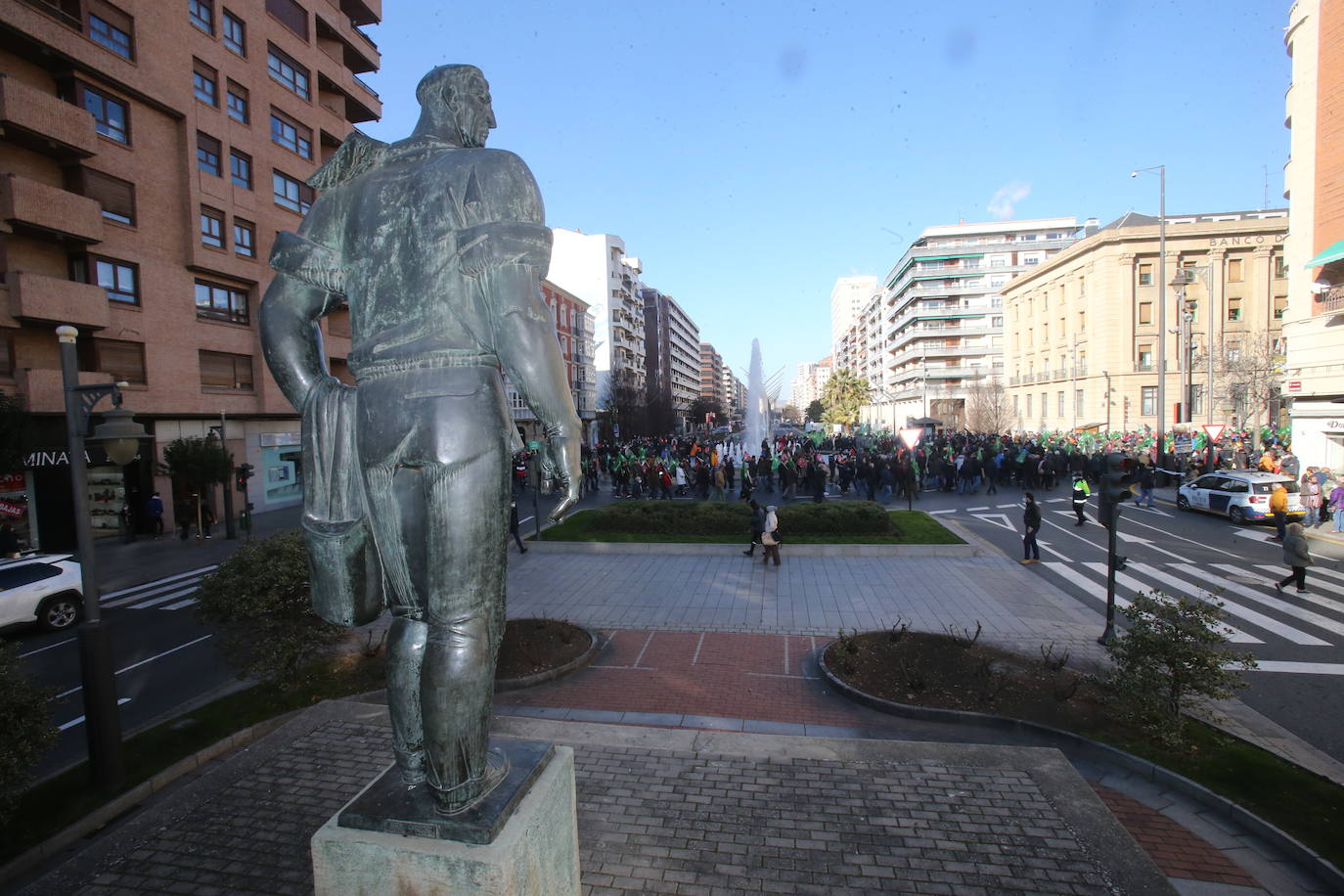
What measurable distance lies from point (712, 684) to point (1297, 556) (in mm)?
11339

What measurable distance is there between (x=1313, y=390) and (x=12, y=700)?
32955 millimetres

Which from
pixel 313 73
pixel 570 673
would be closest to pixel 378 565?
pixel 570 673

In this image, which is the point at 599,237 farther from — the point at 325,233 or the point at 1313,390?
the point at 325,233

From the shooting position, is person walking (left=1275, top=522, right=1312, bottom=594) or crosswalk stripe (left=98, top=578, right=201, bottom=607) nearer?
person walking (left=1275, top=522, right=1312, bottom=594)

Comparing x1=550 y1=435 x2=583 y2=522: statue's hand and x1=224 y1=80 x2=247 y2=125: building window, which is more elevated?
x1=224 y1=80 x2=247 y2=125: building window

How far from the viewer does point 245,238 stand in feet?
82.3

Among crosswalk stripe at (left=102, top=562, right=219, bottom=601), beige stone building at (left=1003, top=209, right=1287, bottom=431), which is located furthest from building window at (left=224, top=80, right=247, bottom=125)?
beige stone building at (left=1003, top=209, right=1287, bottom=431)

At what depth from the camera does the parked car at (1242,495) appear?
19.0 meters

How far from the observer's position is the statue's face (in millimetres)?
3184

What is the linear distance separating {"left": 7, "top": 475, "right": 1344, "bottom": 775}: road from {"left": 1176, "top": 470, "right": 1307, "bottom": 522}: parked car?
17.0 inches

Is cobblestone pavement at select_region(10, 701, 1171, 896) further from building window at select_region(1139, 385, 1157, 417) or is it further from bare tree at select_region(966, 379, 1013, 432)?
bare tree at select_region(966, 379, 1013, 432)

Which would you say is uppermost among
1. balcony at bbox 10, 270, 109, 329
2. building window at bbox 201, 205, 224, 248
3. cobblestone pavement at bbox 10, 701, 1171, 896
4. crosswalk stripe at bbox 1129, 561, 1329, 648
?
building window at bbox 201, 205, 224, 248

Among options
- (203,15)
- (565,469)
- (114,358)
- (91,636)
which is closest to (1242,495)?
(565,469)

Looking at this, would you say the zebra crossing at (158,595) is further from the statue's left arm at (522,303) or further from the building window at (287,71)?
the building window at (287,71)
